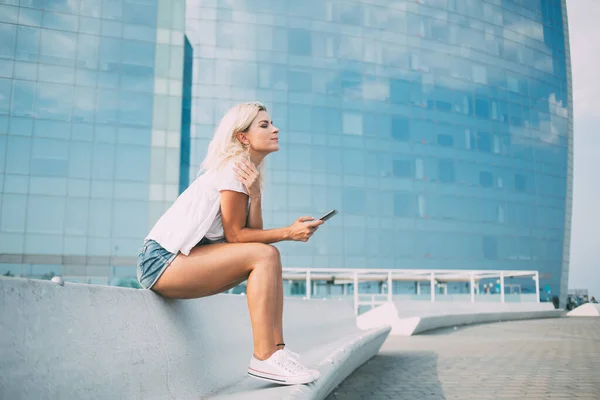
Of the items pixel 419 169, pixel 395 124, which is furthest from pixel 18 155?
pixel 419 169

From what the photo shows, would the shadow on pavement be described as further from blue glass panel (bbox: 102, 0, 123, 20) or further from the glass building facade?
blue glass panel (bbox: 102, 0, 123, 20)

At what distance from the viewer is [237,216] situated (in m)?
3.12

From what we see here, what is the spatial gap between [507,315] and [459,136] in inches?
815

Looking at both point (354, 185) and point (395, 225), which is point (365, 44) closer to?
point (354, 185)

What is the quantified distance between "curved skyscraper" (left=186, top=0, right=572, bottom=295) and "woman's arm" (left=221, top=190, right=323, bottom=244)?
103 ft

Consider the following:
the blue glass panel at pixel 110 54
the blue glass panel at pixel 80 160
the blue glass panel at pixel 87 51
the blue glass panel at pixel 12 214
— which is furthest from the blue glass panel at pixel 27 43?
the blue glass panel at pixel 12 214

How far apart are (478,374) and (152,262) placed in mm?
4422

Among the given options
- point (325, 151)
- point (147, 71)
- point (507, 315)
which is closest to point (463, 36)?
point (325, 151)

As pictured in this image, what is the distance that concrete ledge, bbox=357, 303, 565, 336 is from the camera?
46.6ft

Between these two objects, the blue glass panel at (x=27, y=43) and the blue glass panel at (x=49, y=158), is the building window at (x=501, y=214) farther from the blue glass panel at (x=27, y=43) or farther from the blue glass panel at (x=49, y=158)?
the blue glass panel at (x=27, y=43)

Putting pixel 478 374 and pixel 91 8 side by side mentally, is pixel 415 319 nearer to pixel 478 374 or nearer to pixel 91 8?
pixel 478 374

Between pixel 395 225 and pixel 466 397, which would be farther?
pixel 395 225

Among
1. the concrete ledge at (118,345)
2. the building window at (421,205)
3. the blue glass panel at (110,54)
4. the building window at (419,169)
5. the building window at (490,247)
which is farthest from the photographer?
the building window at (490,247)

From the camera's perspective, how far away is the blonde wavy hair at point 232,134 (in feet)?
11.0
